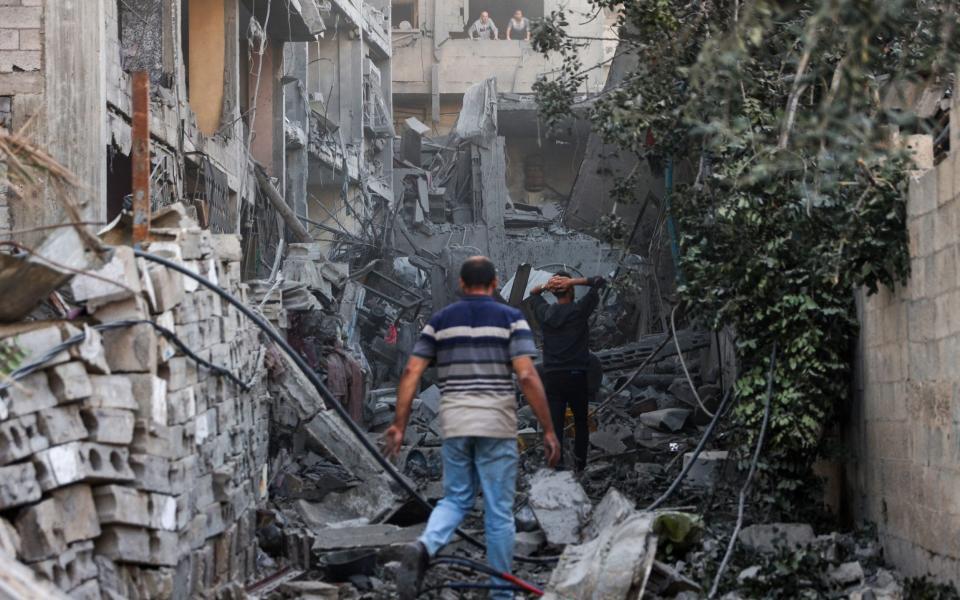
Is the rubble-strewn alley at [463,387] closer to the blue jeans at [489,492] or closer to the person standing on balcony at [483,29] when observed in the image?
the blue jeans at [489,492]

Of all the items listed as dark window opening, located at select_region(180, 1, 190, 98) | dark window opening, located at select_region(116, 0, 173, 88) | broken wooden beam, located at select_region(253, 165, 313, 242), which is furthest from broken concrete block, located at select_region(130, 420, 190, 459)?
broken wooden beam, located at select_region(253, 165, 313, 242)

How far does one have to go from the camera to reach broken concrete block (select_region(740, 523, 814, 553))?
28.6 ft

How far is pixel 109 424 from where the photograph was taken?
20.4ft

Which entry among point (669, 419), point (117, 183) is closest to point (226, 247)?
point (117, 183)

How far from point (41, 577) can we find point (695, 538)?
4.53 m

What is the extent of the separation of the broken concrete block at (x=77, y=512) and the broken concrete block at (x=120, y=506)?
1.7 inches

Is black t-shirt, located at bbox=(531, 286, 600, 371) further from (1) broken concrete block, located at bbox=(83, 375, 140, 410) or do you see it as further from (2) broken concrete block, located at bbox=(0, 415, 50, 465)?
(2) broken concrete block, located at bbox=(0, 415, 50, 465)

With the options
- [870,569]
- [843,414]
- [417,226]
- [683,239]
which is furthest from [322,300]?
[417,226]

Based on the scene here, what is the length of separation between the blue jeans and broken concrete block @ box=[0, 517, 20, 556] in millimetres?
2329

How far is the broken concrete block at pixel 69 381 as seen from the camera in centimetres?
591

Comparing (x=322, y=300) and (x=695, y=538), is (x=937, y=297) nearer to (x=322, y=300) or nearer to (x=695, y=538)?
(x=695, y=538)

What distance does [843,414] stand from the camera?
10.1 metres

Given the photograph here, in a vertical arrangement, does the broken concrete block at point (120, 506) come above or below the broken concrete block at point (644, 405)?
above

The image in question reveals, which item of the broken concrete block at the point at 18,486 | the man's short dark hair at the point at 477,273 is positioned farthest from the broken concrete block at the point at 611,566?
the broken concrete block at the point at 18,486
